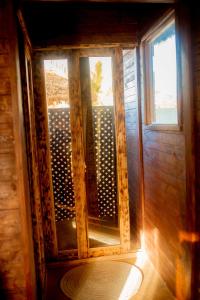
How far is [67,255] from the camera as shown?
3.74 meters

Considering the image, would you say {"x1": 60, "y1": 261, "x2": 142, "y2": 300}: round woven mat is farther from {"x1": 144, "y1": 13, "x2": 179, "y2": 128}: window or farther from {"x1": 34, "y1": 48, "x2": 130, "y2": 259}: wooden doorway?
{"x1": 144, "y1": 13, "x2": 179, "y2": 128}: window

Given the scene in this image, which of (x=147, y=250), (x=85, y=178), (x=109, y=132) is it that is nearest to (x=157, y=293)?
(x=147, y=250)

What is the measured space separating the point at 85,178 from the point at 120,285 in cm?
130

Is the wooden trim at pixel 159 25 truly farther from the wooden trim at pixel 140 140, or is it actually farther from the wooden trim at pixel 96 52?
the wooden trim at pixel 96 52

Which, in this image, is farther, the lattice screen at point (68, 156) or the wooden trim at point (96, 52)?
the lattice screen at point (68, 156)

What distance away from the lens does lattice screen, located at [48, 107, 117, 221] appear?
11.8ft

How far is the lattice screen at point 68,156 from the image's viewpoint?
360 centimetres

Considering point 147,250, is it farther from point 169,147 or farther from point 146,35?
point 146,35

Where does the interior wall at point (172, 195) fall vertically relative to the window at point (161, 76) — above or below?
below

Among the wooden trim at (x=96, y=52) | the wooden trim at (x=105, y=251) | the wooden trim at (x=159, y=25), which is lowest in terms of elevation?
the wooden trim at (x=105, y=251)

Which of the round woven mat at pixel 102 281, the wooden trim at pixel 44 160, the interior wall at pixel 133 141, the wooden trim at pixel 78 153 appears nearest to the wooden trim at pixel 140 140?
the interior wall at pixel 133 141

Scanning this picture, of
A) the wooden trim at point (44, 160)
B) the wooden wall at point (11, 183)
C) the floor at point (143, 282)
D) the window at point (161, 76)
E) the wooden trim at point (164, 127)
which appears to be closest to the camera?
the wooden wall at point (11, 183)

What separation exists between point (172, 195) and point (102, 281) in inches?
50.6

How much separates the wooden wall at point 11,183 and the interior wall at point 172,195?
1.23 meters
